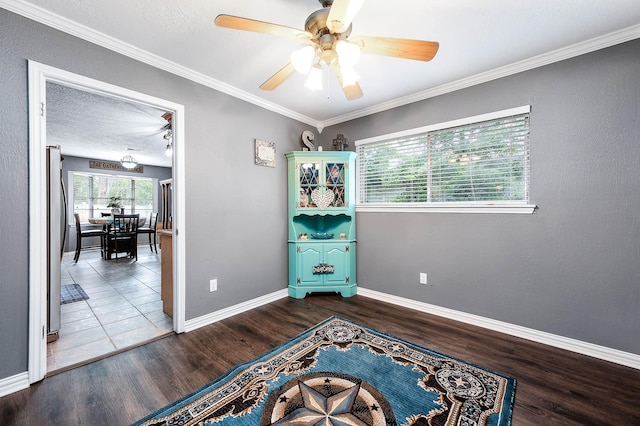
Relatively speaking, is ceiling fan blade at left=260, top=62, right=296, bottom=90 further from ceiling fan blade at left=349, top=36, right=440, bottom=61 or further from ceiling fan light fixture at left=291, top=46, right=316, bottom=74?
ceiling fan blade at left=349, top=36, right=440, bottom=61

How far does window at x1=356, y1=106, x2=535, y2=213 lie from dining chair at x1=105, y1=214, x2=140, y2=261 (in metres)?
5.27

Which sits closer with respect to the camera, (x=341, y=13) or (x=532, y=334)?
(x=341, y=13)

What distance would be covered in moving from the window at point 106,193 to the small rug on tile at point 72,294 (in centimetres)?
426

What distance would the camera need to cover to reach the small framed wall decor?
3.12 metres

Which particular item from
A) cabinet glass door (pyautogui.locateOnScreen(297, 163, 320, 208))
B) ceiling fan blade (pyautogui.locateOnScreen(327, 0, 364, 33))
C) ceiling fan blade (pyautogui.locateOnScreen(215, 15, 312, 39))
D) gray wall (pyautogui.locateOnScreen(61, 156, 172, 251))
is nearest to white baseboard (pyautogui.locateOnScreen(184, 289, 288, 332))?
cabinet glass door (pyautogui.locateOnScreen(297, 163, 320, 208))

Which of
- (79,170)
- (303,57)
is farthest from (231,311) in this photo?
(79,170)

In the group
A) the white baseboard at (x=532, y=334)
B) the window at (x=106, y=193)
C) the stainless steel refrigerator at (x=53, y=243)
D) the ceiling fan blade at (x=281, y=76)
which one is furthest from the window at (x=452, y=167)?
the window at (x=106, y=193)

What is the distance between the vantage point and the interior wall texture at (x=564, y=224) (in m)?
1.95

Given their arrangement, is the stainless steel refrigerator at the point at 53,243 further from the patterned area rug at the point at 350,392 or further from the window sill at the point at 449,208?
the window sill at the point at 449,208

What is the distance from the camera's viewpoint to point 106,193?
740cm

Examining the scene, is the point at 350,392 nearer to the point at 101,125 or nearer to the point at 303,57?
the point at 303,57

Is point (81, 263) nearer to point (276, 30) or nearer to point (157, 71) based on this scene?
point (157, 71)

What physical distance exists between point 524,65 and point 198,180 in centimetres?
320

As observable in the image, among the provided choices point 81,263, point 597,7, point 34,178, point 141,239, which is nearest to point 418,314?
point 597,7
